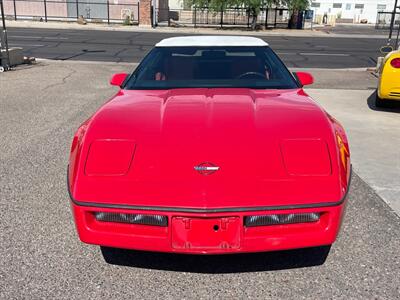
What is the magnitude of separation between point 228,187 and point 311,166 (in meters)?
0.55

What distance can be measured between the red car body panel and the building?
63.3m

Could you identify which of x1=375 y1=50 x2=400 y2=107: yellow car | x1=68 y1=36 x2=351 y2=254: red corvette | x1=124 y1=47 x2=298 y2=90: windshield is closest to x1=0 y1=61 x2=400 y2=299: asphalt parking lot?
x1=68 y1=36 x2=351 y2=254: red corvette

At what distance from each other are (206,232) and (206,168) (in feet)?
1.25

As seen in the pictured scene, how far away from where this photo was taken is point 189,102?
321 centimetres

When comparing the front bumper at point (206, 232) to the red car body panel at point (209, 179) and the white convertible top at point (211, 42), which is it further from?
the white convertible top at point (211, 42)

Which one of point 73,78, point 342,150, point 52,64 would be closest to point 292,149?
point 342,150

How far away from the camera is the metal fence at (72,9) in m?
36.4

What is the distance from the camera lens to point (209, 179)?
95.3 inches

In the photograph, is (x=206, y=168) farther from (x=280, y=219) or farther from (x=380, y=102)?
(x=380, y=102)

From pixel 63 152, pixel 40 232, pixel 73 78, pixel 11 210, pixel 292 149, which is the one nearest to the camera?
pixel 292 149

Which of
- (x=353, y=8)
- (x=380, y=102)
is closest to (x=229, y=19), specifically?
(x=353, y=8)

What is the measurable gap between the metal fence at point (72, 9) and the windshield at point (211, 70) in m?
34.1

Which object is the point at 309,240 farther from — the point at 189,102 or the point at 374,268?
the point at 189,102

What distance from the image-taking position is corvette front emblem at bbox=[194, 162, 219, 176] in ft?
8.05
